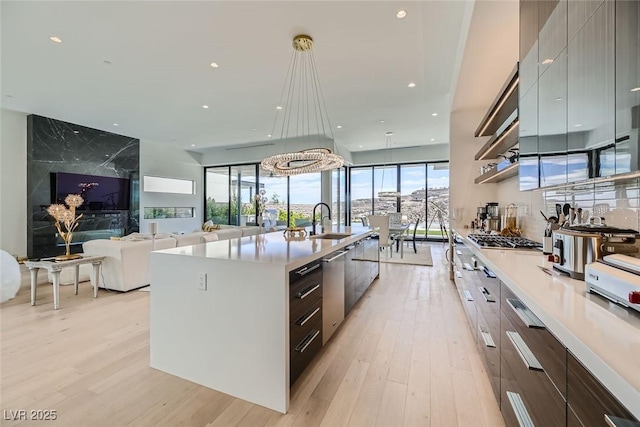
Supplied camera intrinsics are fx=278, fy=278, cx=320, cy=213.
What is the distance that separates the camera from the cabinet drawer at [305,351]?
5.93 ft

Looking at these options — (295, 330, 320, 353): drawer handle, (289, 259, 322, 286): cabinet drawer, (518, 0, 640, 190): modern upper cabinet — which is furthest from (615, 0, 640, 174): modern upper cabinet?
(295, 330, 320, 353): drawer handle

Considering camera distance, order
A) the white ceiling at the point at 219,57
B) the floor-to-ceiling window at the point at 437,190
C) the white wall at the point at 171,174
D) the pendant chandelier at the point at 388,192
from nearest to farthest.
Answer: the white ceiling at the point at 219,57 < the pendant chandelier at the point at 388,192 < the white wall at the point at 171,174 < the floor-to-ceiling window at the point at 437,190

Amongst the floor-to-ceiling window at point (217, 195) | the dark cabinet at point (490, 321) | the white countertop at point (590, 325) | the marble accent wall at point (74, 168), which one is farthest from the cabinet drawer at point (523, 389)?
the floor-to-ceiling window at point (217, 195)

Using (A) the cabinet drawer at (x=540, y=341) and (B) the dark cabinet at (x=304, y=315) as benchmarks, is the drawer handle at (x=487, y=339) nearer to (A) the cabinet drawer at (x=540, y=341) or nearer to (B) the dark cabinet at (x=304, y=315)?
(A) the cabinet drawer at (x=540, y=341)

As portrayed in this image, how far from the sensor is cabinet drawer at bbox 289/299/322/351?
5.90 ft

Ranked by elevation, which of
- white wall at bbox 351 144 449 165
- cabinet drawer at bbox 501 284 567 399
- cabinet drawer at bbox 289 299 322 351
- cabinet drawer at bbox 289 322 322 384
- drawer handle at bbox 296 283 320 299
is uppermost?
white wall at bbox 351 144 449 165

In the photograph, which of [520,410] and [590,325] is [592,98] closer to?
[590,325]

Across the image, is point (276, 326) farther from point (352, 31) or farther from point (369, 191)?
point (369, 191)

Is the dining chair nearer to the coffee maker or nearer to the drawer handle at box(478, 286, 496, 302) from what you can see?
the coffee maker

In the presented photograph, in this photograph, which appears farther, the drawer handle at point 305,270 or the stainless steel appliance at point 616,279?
the drawer handle at point 305,270

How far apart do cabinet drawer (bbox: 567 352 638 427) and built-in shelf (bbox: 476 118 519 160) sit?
2295mm

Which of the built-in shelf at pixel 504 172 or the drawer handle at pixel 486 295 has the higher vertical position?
the built-in shelf at pixel 504 172

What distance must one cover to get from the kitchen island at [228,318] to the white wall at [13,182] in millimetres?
6502

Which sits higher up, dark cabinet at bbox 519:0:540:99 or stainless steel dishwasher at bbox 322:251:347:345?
dark cabinet at bbox 519:0:540:99
